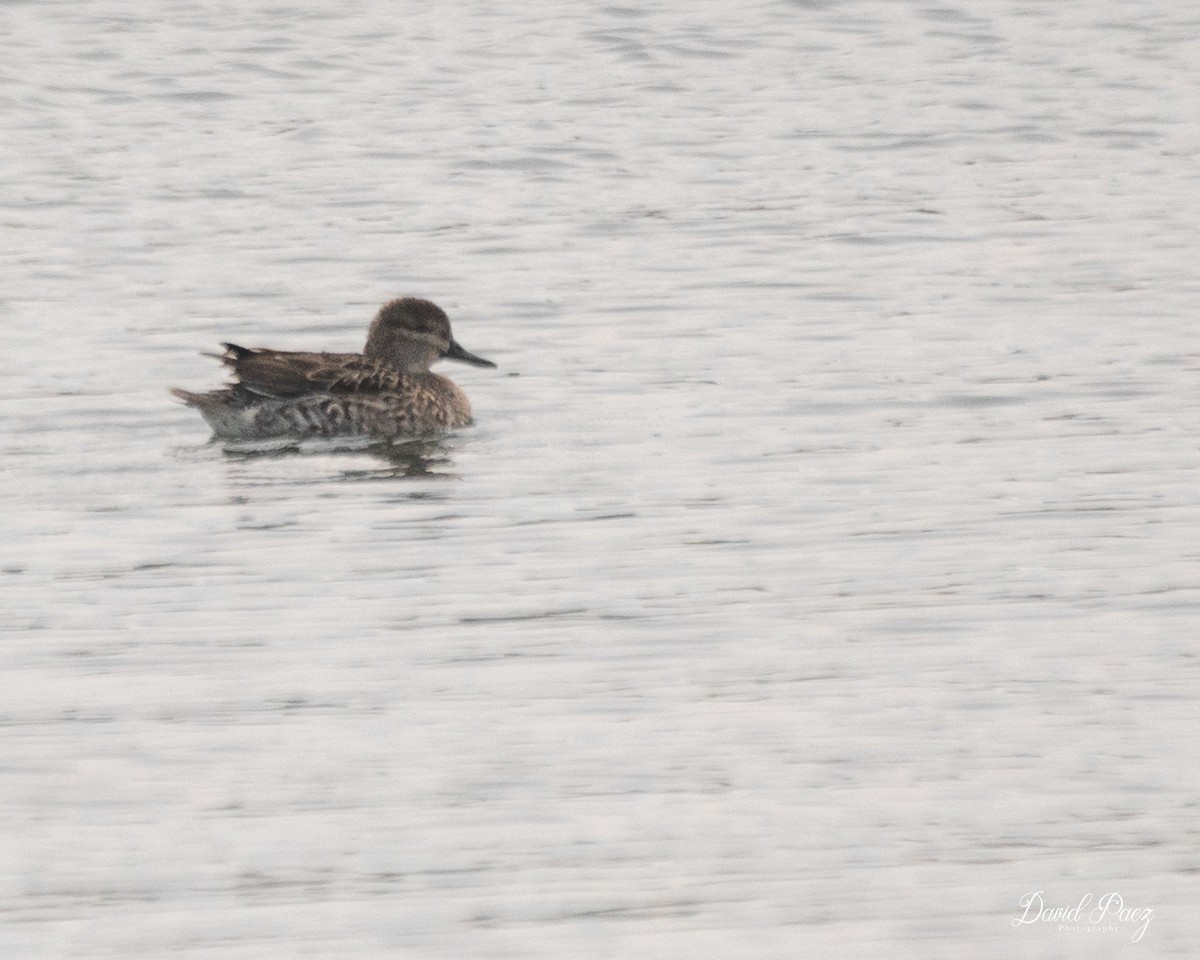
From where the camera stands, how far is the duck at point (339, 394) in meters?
12.8

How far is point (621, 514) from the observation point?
10.5 metres

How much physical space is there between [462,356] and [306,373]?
998 mm

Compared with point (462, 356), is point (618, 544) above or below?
above

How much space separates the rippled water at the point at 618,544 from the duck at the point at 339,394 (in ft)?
0.83

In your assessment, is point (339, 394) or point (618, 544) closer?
point (618, 544)

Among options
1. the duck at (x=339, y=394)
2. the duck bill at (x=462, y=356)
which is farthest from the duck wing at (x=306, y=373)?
the duck bill at (x=462, y=356)

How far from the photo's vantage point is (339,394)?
13.2 m

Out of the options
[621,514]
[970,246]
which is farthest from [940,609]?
[970,246]

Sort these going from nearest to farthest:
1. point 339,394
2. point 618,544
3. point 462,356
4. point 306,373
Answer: point 618,544, point 306,373, point 339,394, point 462,356

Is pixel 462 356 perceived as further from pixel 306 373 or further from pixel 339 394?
pixel 306 373

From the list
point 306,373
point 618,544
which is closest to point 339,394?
point 306,373

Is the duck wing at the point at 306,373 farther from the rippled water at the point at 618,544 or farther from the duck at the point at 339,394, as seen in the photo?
the rippled water at the point at 618,544

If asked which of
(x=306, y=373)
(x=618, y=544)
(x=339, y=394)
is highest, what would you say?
(x=618, y=544)

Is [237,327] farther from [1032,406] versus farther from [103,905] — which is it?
[103,905]
